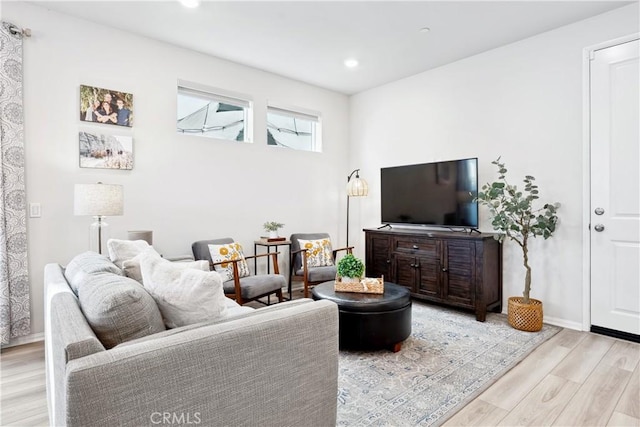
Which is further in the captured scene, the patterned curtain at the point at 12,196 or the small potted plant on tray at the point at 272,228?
the small potted plant on tray at the point at 272,228

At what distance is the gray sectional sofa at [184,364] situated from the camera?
0.91 meters

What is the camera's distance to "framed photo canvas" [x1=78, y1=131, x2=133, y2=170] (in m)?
3.07

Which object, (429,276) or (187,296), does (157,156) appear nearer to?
(187,296)

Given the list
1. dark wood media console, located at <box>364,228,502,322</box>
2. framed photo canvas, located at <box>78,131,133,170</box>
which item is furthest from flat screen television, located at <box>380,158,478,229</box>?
framed photo canvas, located at <box>78,131,133,170</box>

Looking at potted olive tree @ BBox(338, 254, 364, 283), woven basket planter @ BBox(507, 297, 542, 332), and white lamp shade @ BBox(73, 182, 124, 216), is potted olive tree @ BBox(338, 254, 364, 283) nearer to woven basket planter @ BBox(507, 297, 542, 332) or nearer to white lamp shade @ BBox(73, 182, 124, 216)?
woven basket planter @ BBox(507, 297, 542, 332)

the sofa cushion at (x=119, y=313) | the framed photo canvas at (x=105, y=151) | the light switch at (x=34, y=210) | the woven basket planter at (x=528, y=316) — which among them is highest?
the framed photo canvas at (x=105, y=151)

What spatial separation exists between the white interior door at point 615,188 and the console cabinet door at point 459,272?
957 mm

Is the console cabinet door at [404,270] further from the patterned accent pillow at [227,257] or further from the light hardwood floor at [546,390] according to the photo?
the patterned accent pillow at [227,257]

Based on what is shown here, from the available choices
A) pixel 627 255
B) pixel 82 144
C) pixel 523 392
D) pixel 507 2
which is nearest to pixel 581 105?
pixel 507 2

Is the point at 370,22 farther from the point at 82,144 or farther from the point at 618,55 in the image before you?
the point at 82,144

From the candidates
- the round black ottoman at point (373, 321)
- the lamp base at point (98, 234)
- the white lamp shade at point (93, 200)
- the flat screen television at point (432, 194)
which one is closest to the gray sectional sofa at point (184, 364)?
the round black ottoman at point (373, 321)

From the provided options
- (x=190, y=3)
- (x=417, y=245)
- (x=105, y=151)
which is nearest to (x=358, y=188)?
(x=417, y=245)

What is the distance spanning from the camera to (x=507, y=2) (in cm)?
280

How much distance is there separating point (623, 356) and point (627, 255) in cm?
81
